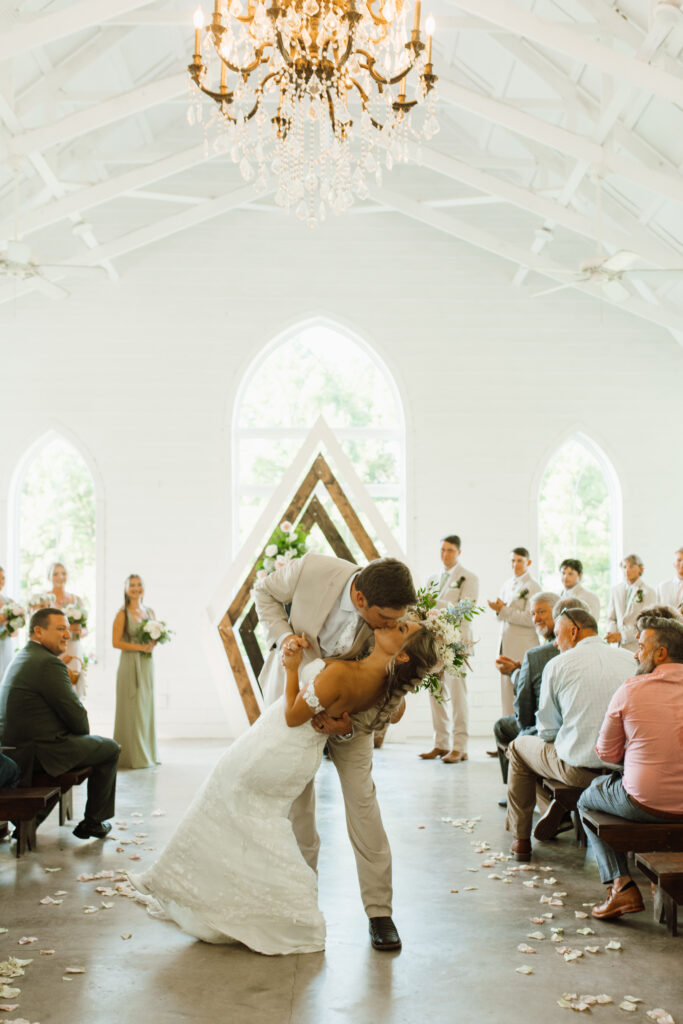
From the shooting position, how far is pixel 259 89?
5.18m

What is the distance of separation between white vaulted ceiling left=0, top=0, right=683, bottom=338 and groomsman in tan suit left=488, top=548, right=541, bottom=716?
2.45 m

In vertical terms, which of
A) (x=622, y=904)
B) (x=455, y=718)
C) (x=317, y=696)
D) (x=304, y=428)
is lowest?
(x=622, y=904)

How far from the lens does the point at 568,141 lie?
297 inches

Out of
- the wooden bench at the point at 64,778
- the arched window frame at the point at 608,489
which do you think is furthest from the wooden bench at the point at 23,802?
the arched window frame at the point at 608,489

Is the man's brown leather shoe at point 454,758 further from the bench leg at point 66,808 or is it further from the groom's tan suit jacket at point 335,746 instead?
the groom's tan suit jacket at point 335,746

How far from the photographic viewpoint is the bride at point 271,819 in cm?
363

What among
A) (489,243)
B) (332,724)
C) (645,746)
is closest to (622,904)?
(645,746)

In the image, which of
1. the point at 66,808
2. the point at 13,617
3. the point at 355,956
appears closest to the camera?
the point at 355,956

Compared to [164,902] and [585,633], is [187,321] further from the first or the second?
[164,902]

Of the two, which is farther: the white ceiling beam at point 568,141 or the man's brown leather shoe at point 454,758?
the man's brown leather shoe at point 454,758

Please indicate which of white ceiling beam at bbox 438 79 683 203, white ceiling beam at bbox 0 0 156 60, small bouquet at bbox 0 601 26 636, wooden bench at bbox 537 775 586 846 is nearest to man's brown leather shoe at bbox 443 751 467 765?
A: wooden bench at bbox 537 775 586 846

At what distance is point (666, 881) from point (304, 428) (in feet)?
26.7

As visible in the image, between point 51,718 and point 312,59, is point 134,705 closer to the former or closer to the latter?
point 51,718

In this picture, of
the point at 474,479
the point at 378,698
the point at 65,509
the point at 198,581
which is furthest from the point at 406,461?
the point at 378,698
